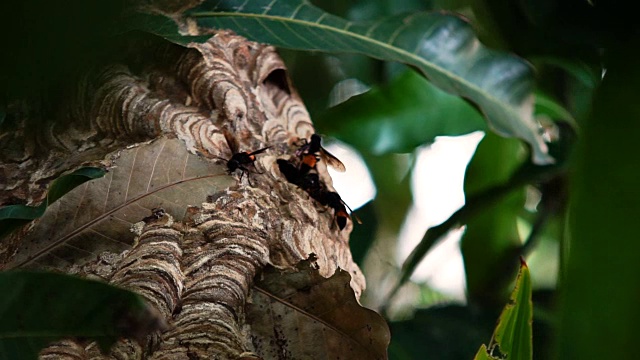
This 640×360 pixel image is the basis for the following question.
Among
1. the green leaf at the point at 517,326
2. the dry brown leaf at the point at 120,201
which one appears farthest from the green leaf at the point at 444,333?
the dry brown leaf at the point at 120,201

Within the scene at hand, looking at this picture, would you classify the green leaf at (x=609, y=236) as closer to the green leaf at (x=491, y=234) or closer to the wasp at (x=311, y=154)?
the wasp at (x=311, y=154)

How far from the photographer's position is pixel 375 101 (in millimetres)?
1758

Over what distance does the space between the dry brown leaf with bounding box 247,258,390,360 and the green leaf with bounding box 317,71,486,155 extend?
2.65 ft

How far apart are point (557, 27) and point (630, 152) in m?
0.48

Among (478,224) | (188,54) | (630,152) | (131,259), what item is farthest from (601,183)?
(478,224)

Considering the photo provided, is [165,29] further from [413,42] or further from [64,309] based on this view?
[64,309]

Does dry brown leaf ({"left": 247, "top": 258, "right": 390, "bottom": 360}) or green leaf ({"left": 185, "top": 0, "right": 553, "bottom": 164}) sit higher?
green leaf ({"left": 185, "top": 0, "right": 553, "bottom": 164})

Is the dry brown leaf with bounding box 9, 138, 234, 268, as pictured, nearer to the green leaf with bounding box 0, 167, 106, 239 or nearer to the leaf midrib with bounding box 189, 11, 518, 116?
the green leaf with bounding box 0, 167, 106, 239

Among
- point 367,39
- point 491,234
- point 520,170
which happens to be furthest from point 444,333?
point 367,39

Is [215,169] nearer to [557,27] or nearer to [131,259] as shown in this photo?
[131,259]

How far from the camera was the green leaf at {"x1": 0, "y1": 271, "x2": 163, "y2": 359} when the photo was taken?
22.2 inches

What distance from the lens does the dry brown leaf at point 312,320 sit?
0.91 meters

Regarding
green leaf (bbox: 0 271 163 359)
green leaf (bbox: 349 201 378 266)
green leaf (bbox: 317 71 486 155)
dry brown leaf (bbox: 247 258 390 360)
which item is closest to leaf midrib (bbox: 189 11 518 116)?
dry brown leaf (bbox: 247 258 390 360)

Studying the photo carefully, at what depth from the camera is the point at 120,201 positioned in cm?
99
